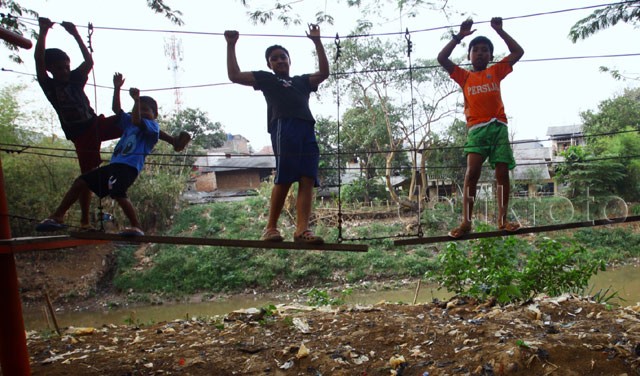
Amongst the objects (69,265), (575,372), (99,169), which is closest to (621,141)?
(575,372)

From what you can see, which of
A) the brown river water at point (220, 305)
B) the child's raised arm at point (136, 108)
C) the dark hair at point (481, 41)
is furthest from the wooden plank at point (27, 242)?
the brown river water at point (220, 305)

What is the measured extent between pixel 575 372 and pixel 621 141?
14.6 metres

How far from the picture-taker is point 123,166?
3344 mm

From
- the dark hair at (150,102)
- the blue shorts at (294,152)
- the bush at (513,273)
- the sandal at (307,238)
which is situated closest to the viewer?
the sandal at (307,238)

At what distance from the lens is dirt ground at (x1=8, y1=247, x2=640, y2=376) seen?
3404 millimetres

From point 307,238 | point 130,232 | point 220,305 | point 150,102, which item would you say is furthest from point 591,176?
point 130,232

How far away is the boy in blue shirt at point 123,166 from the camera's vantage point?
10.8 ft

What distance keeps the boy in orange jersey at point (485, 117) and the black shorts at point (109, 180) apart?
2469mm

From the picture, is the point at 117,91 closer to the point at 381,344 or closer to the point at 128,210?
the point at 128,210

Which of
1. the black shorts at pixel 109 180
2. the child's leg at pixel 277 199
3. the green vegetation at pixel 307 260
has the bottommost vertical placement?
the green vegetation at pixel 307 260

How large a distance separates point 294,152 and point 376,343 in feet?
6.22

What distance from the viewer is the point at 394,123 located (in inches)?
538

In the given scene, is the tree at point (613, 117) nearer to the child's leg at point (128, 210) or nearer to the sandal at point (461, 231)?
the sandal at point (461, 231)

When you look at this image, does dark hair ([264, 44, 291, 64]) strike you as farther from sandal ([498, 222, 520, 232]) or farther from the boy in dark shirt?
sandal ([498, 222, 520, 232])
